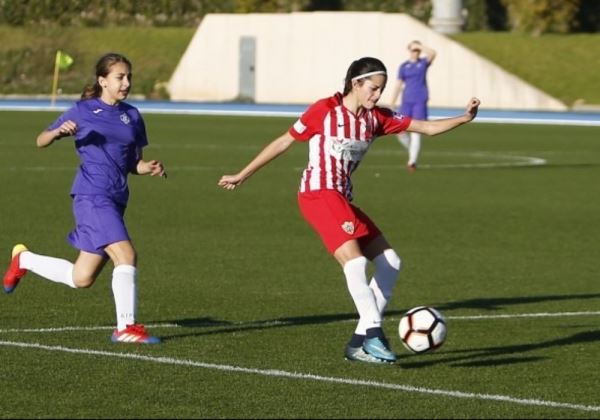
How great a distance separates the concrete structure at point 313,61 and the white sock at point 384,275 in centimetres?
4604

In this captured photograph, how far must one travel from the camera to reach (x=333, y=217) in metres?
10.4

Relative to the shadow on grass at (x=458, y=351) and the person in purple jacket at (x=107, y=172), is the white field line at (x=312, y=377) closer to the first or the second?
the person in purple jacket at (x=107, y=172)

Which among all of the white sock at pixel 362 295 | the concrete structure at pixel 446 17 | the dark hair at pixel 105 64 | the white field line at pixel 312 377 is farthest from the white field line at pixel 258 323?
the concrete structure at pixel 446 17

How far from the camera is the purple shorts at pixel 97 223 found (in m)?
11.1

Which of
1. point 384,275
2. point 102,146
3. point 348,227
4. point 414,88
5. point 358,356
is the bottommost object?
point 414,88

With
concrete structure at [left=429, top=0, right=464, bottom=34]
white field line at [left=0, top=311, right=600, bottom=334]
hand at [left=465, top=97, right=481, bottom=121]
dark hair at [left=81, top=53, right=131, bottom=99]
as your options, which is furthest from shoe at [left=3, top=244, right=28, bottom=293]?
concrete structure at [left=429, top=0, right=464, bottom=34]

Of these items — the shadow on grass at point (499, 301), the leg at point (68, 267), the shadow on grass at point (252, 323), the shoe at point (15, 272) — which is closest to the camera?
the leg at point (68, 267)

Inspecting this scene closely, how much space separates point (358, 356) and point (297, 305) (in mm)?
3096

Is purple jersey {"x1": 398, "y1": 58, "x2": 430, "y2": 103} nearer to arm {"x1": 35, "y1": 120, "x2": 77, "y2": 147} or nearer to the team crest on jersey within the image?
arm {"x1": 35, "y1": 120, "x2": 77, "y2": 147}

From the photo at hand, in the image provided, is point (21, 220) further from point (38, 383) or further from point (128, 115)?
point (38, 383)

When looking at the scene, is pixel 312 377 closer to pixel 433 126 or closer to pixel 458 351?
pixel 458 351

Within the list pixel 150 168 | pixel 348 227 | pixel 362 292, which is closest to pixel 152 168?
pixel 150 168

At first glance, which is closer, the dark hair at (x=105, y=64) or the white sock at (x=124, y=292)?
the white sock at (x=124, y=292)

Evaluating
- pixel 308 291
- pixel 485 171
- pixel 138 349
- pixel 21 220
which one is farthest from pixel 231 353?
pixel 485 171
